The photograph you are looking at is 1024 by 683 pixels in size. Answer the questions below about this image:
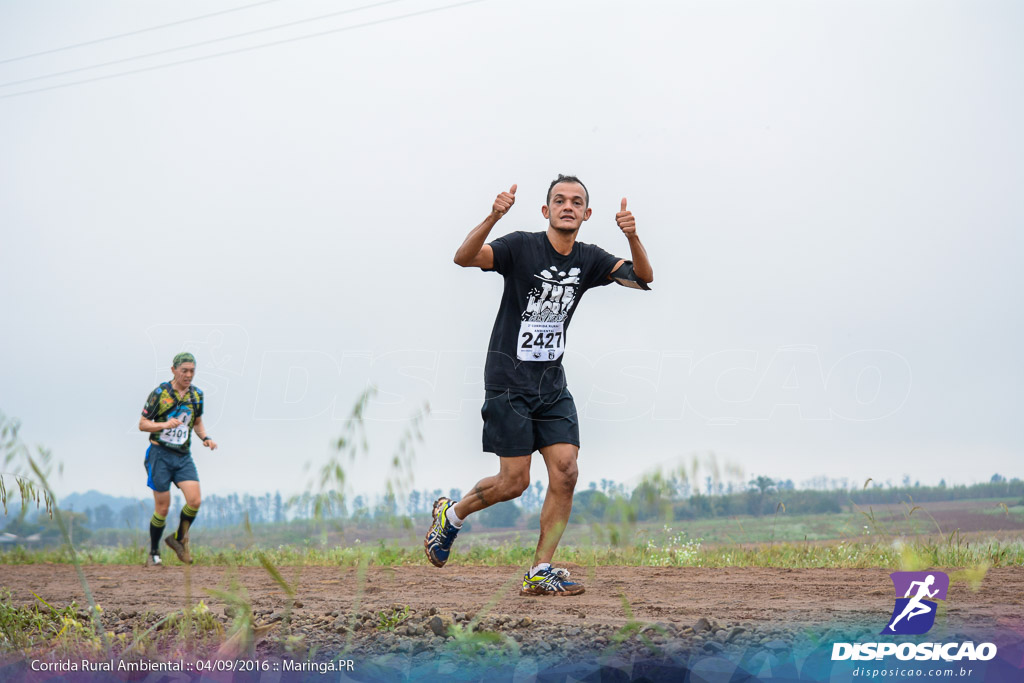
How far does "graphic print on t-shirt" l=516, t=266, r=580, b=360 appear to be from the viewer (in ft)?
17.2

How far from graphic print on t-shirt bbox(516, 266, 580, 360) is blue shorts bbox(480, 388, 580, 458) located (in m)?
0.26

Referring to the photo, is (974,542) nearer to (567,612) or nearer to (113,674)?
(567,612)

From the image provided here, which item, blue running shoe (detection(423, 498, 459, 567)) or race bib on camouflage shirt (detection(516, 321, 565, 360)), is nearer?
race bib on camouflage shirt (detection(516, 321, 565, 360))

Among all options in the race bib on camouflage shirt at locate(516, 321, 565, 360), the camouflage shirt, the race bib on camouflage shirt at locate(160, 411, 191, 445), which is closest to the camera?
the race bib on camouflage shirt at locate(516, 321, 565, 360)

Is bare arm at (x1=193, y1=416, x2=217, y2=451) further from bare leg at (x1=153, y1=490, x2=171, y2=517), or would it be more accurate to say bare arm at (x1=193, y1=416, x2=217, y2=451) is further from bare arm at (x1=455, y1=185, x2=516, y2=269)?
bare arm at (x1=455, y1=185, x2=516, y2=269)

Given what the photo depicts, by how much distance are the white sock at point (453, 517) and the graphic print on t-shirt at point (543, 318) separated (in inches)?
46.8

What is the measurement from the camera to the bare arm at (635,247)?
513 cm

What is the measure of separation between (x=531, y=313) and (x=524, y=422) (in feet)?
2.10

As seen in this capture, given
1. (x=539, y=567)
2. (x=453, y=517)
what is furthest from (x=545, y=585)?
(x=453, y=517)

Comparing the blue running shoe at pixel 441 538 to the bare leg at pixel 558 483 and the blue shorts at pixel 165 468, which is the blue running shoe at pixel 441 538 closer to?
the bare leg at pixel 558 483

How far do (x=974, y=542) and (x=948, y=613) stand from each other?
2960mm

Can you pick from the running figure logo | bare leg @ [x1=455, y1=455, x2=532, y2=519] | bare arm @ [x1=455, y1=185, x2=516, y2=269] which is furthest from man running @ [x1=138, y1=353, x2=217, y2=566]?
the running figure logo

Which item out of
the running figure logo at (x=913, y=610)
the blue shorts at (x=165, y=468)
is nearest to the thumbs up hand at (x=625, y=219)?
the running figure logo at (x=913, y=610)

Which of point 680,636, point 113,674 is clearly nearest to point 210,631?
point 113,674
